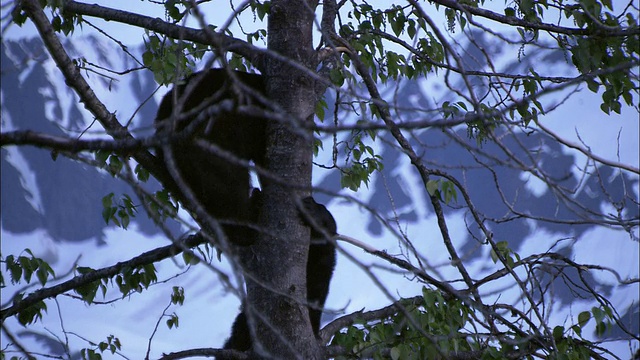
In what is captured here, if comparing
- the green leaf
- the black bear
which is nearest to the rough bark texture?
the black bear

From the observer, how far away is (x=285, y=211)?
2201mm

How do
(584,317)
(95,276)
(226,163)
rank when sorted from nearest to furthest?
(584,317)
(95,276)
(226,163)

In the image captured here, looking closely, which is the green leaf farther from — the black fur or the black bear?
the black fur

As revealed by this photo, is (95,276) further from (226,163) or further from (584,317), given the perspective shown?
(584,317)

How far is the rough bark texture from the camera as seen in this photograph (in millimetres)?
2123

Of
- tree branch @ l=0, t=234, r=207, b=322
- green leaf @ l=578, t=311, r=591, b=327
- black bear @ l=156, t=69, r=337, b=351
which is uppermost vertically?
black bear @ l=156, t=69, r=337, b=351

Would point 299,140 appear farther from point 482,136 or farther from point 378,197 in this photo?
point 378,197

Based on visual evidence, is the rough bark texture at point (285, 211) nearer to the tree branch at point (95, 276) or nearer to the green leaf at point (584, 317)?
the tree branch at point (95, 276)

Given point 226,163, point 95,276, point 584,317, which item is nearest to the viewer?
point 584,317

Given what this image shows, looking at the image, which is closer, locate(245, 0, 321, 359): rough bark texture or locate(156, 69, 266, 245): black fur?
locate(245, 0, 321, 359): rough bark texture

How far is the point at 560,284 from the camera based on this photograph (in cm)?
472

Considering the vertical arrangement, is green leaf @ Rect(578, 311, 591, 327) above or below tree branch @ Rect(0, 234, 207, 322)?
below

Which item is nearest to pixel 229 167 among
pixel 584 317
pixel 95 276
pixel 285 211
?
pixel 285 211

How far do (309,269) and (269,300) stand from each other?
0.63 m
